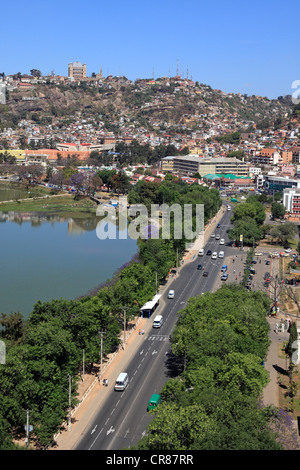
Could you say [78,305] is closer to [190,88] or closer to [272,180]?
[272,180]

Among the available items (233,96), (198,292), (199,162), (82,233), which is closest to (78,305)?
(198,292)

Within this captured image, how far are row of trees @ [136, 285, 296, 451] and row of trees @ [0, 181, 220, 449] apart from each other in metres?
1.65

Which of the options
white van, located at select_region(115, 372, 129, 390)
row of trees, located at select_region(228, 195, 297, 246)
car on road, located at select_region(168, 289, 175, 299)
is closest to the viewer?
white van, located at select_region(115, 372, 129, 390)

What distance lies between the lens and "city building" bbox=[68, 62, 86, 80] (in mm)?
92500

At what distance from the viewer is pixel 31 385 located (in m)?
8.61

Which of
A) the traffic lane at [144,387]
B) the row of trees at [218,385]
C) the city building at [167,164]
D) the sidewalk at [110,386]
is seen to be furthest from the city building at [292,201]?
the traffic lane at [144,387]

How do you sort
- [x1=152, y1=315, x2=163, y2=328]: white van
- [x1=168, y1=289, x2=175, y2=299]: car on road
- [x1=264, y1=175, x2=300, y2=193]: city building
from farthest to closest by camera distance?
[x1=264, y1=175, x2=300, y2=193]: city building, [x1=168, y1=289, x2=175, y2=299]: car on road, [x1=152, y1=315, x2=163, y2=328]: white van

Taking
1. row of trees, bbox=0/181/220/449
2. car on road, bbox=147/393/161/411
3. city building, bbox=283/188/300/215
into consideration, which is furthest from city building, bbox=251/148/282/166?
car on road, bbox=147/393/161/411

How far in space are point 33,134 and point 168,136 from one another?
53.6 ft

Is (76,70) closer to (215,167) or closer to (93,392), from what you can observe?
(215,167)

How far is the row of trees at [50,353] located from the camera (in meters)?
8.43

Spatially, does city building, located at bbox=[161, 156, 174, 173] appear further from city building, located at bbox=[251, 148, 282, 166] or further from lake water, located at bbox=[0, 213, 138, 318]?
lake water, located at bbox=[0, 213, 138, 318]

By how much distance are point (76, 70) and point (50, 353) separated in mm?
89368

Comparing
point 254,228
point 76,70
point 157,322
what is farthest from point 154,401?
point 76,70
